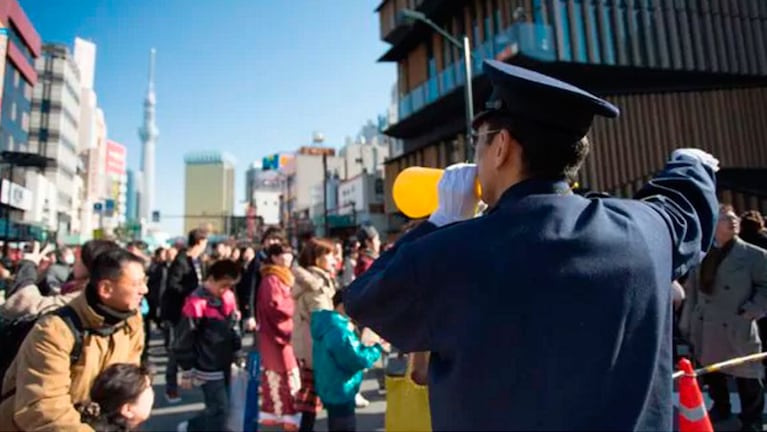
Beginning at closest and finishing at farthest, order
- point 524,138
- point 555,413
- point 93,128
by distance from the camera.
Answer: point 555,413 → point 524,138 → point 93,128

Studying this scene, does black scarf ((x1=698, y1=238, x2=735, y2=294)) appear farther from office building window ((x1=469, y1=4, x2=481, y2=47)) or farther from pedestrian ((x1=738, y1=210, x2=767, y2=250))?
office building window ((x1=469, y1=4, x2=481, y2=47))

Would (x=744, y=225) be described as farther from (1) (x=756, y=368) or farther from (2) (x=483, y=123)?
(2) (x=483, y=123)

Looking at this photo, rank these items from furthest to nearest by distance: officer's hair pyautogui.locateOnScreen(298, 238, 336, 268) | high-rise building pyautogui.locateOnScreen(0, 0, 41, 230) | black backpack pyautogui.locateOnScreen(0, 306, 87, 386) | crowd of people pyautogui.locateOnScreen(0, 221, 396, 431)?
high-rise building pyautogui.locateOnScreen(0, 0, 41, 230), officer's hair pyautogui.locateOnScreen(298, 238, 336, 268), black backpack pyautogui.locateOnScreen(0, 306, 87, 386), crowd of people pyautogui.locateOnScreen(0, 221, 396, 431)

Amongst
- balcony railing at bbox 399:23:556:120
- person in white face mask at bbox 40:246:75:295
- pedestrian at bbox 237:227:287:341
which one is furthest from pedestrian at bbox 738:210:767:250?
balcony railing at bbox 399:23:556:120

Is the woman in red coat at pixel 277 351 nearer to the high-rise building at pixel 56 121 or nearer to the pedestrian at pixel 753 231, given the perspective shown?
the pedestrian at pixel 753 231

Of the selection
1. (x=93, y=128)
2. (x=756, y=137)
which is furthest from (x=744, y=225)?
(x=93, y=128)

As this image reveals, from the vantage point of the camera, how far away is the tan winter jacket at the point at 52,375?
211 cm

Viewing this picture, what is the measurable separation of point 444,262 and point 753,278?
4.63 metres

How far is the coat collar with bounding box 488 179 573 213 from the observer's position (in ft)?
3.95

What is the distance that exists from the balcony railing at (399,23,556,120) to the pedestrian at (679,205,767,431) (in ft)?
39.0

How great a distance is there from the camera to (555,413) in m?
1.04

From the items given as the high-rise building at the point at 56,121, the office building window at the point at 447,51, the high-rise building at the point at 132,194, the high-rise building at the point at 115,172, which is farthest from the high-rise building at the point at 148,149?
the office building window at the point at 447,51

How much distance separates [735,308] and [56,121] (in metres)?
66.7

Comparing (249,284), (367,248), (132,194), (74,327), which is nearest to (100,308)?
(74,327)
